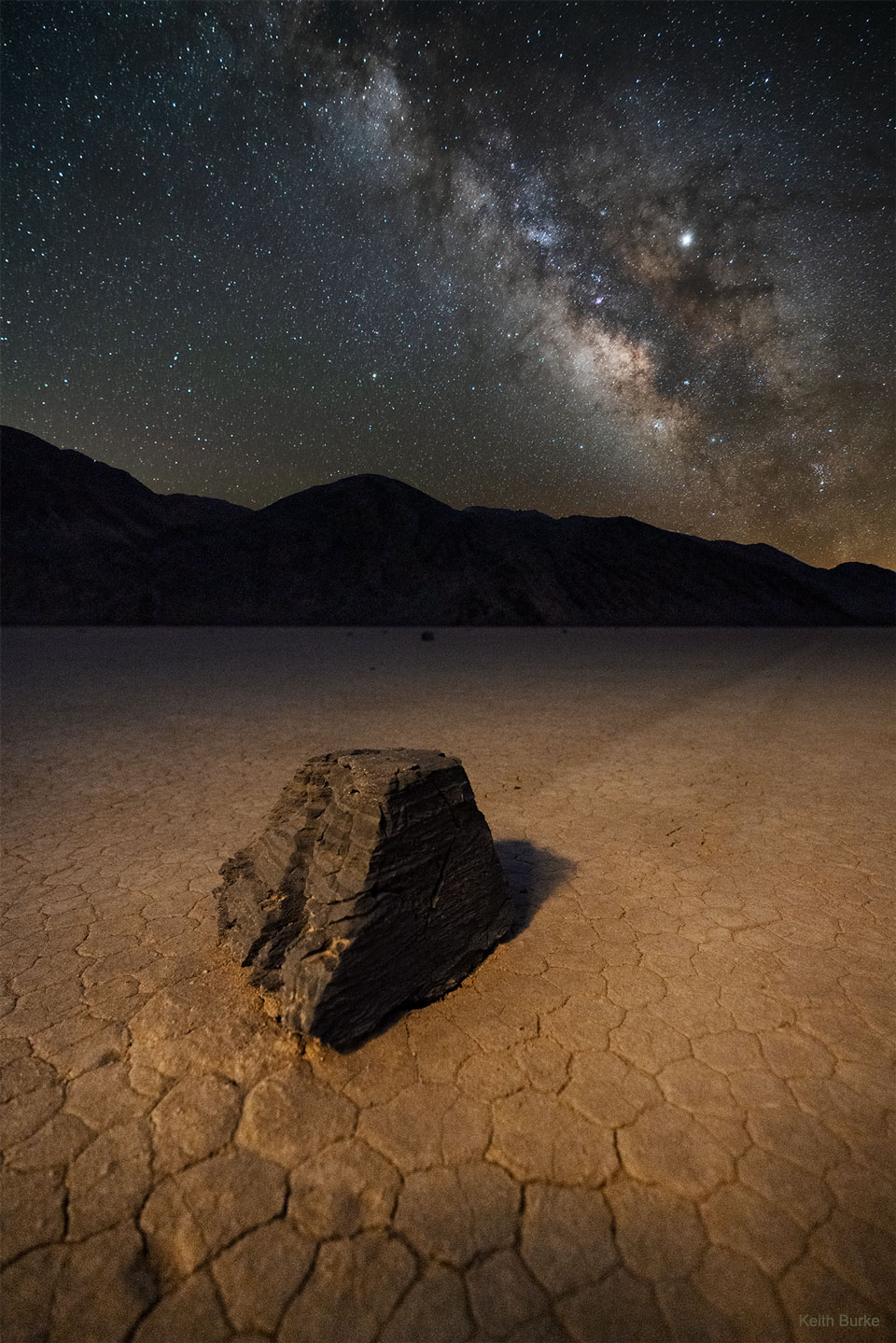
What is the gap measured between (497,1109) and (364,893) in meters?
0.87

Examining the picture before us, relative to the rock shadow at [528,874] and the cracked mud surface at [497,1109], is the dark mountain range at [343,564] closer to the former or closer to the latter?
the rock shadow at [528,874]

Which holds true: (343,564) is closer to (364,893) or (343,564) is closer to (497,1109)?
(364,893)

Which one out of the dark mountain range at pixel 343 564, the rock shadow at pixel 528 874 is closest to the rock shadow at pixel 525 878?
the rock shadow at pixel 528 874

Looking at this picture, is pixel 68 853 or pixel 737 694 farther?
pixel 737 694

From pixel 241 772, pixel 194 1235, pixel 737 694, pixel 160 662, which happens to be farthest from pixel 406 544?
pixel 194 1235

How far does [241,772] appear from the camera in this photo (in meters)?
5.78

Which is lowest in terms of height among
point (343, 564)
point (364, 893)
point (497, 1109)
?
point (497, 1109)

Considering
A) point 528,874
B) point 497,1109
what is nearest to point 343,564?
point 528,874

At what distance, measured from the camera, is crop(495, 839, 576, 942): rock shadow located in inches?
125

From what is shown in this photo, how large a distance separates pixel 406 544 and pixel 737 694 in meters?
60.5

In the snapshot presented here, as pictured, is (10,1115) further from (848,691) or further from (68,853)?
(848,691)

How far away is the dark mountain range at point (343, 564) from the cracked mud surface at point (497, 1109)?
181 feet

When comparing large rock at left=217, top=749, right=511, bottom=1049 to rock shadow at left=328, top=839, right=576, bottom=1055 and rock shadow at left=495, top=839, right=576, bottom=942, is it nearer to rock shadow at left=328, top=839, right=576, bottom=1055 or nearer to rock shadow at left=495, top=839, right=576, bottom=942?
rock shadow at left=328, top=839, right=576, bottom=1055

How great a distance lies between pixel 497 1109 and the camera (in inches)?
76.7
